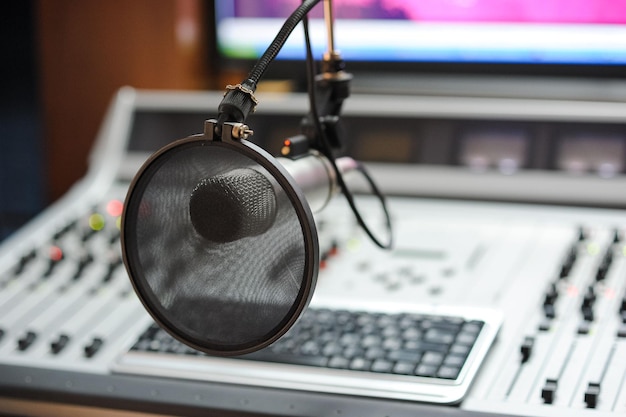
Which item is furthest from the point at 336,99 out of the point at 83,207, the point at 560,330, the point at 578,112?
the point at 83,207

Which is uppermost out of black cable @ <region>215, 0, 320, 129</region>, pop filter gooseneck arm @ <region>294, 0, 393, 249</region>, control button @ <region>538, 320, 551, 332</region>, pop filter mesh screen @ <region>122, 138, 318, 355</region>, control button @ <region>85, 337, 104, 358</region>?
black cable @ <region>215, 0, 320, 129</region>

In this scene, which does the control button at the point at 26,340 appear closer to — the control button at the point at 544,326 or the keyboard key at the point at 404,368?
the keyboard key at the point at 404,368

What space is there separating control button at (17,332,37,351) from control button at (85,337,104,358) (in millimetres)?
82

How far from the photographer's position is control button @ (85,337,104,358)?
1192mm

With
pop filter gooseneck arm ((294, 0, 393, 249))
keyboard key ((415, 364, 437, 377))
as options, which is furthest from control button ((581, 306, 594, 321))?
pop filter gooseneck arm ((294, 0, 393, 249))

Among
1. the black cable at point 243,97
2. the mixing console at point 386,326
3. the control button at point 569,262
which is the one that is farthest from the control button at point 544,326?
the black cable at point 243,97

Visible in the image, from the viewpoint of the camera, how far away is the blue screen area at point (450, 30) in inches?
63.4

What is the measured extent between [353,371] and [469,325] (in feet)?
0.55

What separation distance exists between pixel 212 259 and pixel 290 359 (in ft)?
0.97

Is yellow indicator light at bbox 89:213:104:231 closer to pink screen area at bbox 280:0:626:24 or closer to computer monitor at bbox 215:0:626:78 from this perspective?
computer monitor at bbox 215:0:626:78

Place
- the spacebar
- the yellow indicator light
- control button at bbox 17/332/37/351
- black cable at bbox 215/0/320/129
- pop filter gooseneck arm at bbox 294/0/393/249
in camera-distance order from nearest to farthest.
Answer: black cable at bbox 215/0/320/129 → pop filter gooseneck arm at bbox 294/0/393/249 → the spacebar → control button at bbox 17/332/37/351 → the yellow indicator light

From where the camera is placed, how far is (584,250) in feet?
4.56

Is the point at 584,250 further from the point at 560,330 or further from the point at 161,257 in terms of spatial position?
the point at 161,257

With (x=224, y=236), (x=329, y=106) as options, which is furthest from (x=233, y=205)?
(x=329, y=106)
